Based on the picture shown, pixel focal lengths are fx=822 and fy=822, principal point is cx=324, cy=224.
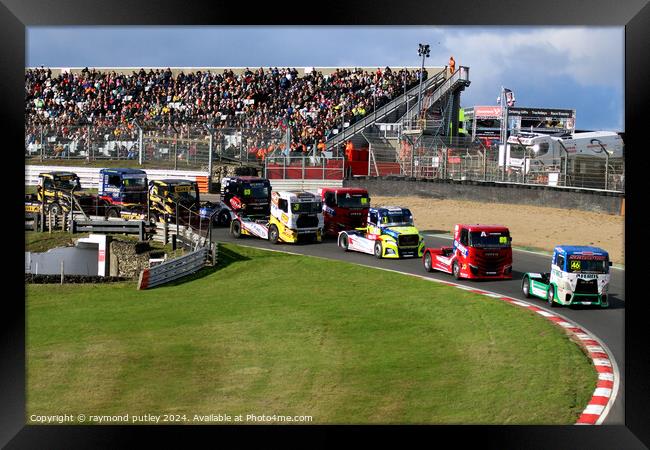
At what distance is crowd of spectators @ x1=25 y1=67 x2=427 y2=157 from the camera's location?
34.1 m

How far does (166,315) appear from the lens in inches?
731

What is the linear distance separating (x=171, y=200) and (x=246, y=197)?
290 cm

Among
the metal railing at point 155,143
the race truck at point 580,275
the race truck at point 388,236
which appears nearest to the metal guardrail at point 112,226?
the race truck at point 388,236

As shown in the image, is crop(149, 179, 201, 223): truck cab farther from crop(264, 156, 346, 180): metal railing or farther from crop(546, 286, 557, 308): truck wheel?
crop(546, 286, 557, 308): truck wheel

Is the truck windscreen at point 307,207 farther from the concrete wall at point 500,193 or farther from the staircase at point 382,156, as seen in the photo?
the staircase at point 382,156

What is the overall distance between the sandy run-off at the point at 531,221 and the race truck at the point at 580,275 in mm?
6890

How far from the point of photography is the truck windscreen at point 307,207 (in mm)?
28016

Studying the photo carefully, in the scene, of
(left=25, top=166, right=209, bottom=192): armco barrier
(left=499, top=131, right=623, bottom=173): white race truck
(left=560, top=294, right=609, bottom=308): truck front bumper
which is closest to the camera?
(left=560, top=294, right=609, bottom=308): truck front bumper

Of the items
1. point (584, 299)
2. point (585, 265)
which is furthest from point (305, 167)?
point (585, 265)

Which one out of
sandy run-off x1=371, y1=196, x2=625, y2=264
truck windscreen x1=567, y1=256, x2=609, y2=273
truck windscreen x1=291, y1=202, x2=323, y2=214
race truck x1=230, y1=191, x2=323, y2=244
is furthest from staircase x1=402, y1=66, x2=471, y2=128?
truck windscreen x1=567, y1=256, x2=609, y2=273

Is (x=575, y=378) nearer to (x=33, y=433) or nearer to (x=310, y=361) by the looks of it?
(x=310, y=361)

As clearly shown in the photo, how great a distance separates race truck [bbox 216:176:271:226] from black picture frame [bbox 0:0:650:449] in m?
20.7
